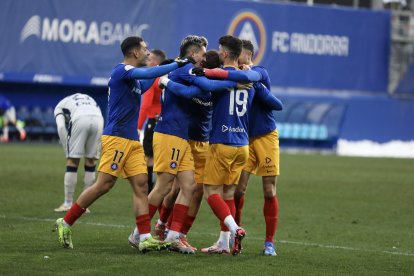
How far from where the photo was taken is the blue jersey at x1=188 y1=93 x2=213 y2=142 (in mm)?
10414

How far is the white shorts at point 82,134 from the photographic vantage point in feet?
45.3

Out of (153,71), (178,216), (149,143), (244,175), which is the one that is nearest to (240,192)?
(244,175)

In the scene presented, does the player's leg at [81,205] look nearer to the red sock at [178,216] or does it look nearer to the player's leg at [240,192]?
the red sock at [178,216]

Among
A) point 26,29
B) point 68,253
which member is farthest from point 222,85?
point 26,29

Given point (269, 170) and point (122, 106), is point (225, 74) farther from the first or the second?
point (269, 170)

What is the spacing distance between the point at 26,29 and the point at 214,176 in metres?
24.9

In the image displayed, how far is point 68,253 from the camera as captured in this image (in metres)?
9.76

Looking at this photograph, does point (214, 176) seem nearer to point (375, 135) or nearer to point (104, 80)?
point (104, 80)

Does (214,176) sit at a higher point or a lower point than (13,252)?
higher

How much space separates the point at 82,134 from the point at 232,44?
429 cm

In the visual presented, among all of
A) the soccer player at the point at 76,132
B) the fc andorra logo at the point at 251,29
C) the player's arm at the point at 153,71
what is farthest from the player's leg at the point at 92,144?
the fc andorra logo at the point at 251,29

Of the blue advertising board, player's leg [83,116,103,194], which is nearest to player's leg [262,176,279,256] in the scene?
player's leg [83,116,103,194]

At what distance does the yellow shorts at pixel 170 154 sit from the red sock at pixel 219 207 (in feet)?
1.38

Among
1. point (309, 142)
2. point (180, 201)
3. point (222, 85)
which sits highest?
point (222, 85)
